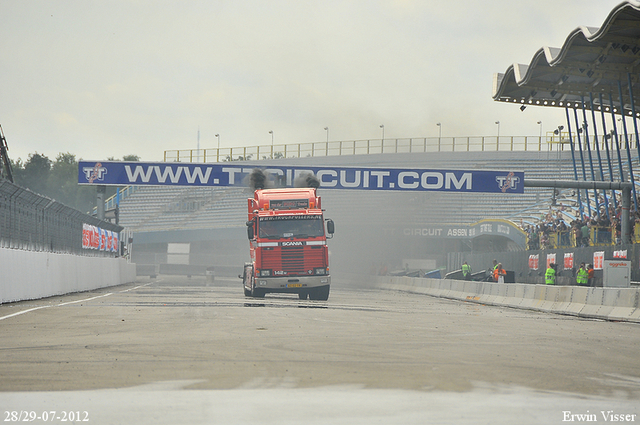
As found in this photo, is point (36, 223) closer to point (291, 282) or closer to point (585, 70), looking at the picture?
point (291, 282)

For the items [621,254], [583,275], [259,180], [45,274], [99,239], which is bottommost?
[45,274]

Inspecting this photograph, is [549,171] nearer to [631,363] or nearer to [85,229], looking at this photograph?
[85,229]

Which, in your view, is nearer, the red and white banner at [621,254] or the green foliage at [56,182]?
the red and white banner at [621,254]

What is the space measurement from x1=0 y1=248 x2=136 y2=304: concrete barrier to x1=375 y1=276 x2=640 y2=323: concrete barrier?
1378cm

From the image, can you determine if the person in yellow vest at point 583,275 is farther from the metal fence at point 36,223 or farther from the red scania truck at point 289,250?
the metal fence at point 36,223

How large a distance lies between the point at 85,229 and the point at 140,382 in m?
25.4

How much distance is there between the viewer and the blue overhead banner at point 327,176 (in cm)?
3831

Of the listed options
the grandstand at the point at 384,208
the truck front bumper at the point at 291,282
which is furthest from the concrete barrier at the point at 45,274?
the grandstand at the point at 384,208

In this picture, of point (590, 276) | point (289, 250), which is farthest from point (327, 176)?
point (590, 276)

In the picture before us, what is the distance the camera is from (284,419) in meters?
5.14

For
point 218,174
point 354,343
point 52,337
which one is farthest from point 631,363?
point 218,174

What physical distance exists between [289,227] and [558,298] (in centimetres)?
831

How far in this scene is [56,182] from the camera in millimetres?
121688

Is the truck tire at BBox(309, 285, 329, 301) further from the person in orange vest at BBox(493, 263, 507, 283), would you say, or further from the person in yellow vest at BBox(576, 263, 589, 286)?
the person in orange vest at BBox(493, 263, 507, 283)
